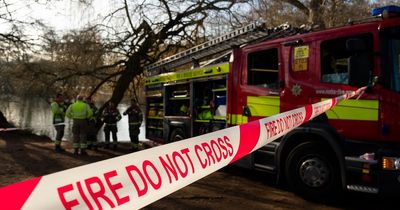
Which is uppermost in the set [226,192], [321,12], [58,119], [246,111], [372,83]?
[321,12]

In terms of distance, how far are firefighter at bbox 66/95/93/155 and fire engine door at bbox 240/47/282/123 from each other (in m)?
5.20

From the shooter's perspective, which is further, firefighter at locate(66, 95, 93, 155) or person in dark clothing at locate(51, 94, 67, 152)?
person in dark clothing at locate(51, 94, 67, 152)

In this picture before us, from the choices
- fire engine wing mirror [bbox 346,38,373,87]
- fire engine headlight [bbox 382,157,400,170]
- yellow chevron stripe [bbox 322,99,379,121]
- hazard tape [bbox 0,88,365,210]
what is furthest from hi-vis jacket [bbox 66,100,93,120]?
hazard tape [bbox 0,88,365,210]

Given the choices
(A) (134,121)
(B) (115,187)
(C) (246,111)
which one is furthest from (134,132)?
(B) (115,187)

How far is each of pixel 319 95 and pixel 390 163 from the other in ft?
4.40

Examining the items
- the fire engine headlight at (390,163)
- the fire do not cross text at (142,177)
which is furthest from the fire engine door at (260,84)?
the fire do not cross text at (142,177)

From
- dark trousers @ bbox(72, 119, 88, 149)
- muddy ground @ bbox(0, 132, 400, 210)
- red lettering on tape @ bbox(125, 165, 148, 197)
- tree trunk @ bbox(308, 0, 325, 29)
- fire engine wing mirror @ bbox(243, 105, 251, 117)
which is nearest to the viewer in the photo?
red lettering on tape @ bbox(125, 165, 148, 197)

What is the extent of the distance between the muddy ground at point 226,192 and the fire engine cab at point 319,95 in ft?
1.01

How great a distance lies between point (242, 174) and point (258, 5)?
8.71 metres

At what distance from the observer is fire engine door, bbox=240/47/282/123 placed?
6551 mm

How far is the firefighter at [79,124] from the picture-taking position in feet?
35.4

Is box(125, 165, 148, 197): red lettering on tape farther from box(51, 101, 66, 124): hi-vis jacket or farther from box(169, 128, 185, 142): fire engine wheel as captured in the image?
box(51, 101, 66, 124): hi-vis jacket

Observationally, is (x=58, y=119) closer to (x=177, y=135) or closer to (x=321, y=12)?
(x=177, y=135)

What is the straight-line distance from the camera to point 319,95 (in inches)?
232
